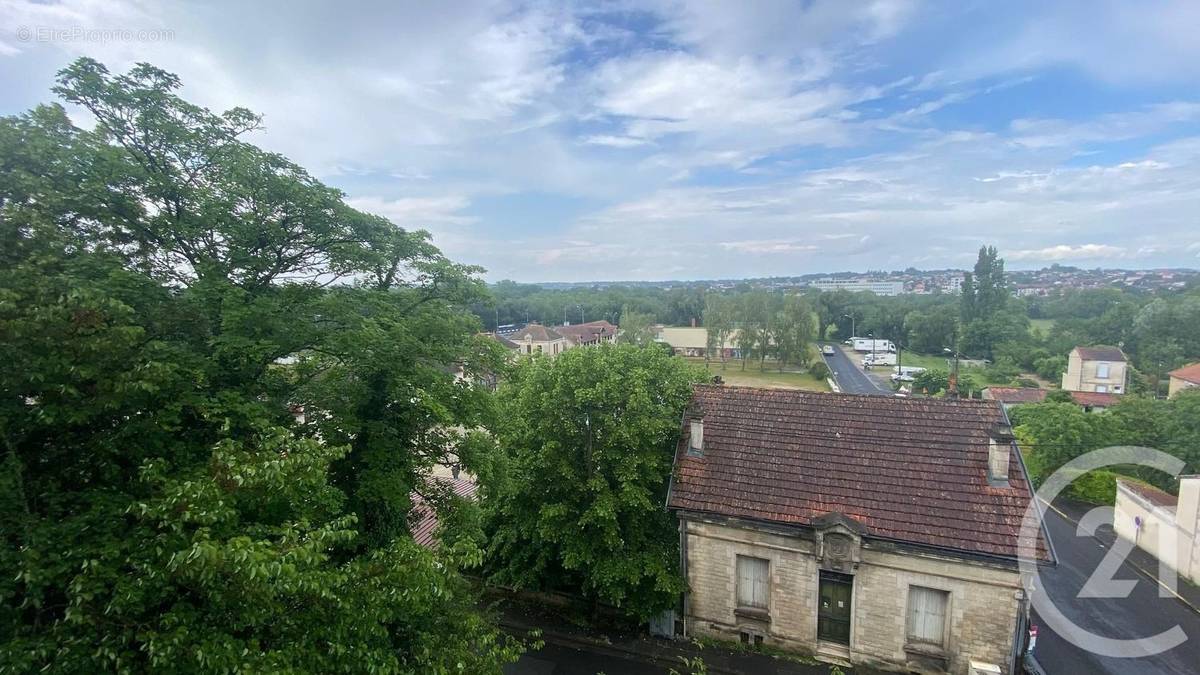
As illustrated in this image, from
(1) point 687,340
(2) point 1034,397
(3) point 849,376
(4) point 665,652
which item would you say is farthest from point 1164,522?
(1) point 687,340

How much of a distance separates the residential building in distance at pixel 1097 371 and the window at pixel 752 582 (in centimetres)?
5824

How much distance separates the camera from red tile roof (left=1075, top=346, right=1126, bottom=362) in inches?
2201

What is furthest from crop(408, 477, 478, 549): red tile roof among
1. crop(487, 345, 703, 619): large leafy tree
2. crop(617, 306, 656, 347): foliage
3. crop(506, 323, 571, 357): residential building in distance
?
crop(506, 323, 571, 357): residential building in distance

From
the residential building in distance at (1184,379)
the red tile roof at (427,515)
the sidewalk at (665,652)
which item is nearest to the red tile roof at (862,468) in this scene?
the sidewalk at (665,652)

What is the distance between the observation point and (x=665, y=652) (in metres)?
14.8

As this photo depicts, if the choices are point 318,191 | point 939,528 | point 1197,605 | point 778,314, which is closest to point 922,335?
point 778,314

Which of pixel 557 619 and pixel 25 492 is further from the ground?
pixel 25 492

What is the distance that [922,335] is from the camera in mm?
94375

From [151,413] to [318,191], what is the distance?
18.0ft

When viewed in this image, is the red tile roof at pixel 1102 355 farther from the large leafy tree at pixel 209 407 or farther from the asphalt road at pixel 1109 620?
the large leafy tree at pixel 209 407

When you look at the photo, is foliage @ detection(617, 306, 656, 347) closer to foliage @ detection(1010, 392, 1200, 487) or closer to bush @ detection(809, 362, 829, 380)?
bush @ detection(809, 362, 829, 380)

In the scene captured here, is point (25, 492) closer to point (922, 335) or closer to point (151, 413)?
point (151, 413)

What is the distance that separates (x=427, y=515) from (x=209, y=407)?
33.5 ft

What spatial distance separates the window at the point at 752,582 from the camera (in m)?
14.5
